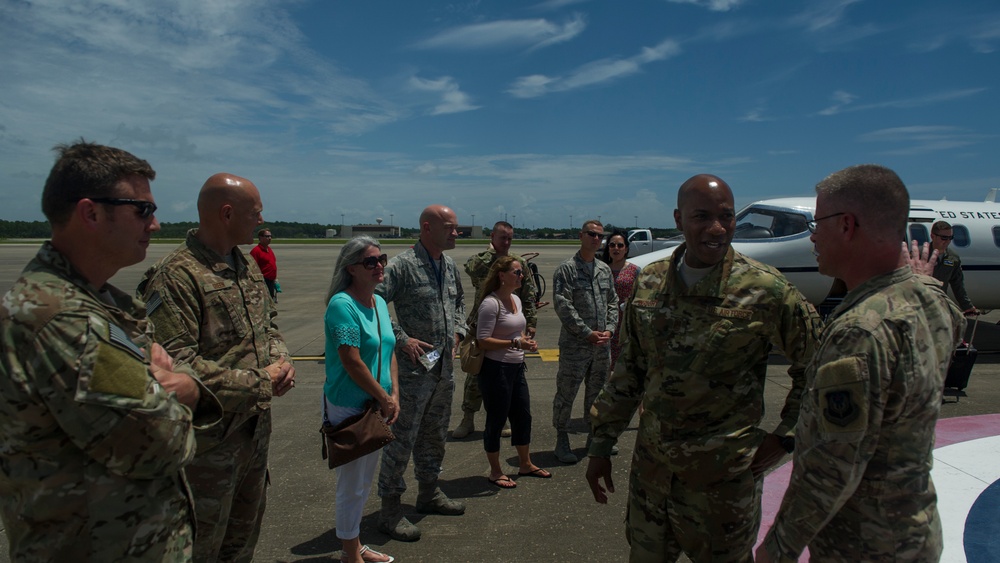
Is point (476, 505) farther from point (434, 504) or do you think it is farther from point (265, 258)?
point (265, 258)

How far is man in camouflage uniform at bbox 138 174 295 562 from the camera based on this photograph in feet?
8.23

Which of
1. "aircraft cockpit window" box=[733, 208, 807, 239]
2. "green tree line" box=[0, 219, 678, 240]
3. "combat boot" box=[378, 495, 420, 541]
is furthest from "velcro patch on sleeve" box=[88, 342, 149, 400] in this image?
"green tree line" box=[0, 219, 678, 240]

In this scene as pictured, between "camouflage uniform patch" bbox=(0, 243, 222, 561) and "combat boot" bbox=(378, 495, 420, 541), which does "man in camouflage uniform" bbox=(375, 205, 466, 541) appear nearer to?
"combat boot" bbox=(378, 495, 420, 541)

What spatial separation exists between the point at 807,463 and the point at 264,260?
10.4 metres

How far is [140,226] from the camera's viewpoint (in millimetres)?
1912

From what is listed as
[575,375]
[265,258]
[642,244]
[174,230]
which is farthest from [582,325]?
[174,230]

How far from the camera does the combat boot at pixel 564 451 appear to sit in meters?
5.16

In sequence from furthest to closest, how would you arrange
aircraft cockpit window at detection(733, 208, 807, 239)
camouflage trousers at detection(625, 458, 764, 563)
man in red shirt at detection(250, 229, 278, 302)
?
man in red shirt at detection(250, 229, 278, 302), aircraft cockpit window at detection(733, 208, 807, 239), camouflage trousers at detection(625, 458, 764, 563)

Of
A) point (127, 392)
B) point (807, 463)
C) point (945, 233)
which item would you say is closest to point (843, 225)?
point (807, 463)

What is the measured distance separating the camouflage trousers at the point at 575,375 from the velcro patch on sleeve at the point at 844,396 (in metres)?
3.59

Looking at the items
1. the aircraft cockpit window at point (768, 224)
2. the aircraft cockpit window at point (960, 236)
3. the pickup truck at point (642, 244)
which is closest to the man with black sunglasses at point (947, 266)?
the aircraft cockpit window at point (768, 224)

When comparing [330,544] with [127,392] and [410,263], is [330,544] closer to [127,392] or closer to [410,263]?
[410,263]

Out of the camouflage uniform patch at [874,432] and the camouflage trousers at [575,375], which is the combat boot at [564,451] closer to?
the camouflage trousers at [575,375]

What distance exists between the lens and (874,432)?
167cm
